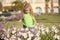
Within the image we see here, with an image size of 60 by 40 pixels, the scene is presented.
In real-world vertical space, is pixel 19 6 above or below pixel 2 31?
below

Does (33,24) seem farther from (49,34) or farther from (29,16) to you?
(49,34)

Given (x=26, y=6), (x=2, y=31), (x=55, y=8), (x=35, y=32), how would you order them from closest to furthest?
(x=35, y=32), (x=2, y=31), (x=26, y=6), (x=55, y=8)

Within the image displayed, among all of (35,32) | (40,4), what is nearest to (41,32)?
(35,32)

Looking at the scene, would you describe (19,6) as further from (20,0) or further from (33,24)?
(33,24)

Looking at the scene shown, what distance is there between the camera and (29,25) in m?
8.31

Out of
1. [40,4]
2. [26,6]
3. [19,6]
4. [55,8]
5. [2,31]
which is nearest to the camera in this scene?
[2,31]

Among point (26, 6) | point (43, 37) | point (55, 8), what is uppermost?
point (26, 6)

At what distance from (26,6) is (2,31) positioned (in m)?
1.04

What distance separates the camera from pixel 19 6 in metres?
38.1

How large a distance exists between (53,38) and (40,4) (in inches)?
1633

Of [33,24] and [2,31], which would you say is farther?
[33,24]

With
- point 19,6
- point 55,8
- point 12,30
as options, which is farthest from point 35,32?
point 55,8

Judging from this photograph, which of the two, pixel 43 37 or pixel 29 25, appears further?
pixel 29 25

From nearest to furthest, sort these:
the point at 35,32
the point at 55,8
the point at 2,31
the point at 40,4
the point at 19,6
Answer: the point at 35,32, the point at 2,31, the point at 19,6, the point at 55,8, the point at 40,4
